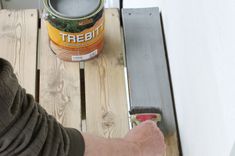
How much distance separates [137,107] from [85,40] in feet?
0.79

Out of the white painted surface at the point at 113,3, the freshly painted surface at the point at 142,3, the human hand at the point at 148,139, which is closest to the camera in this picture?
the human hand at the point at 148,139

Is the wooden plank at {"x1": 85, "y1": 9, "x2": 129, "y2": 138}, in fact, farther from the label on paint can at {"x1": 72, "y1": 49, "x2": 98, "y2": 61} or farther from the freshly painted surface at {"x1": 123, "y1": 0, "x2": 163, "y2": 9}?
the freshly painted surface at {"x1": 123, "y1": 0, "x2": 163, "y2": 9}

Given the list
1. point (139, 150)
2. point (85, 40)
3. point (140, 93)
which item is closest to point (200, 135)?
point (139, 150)

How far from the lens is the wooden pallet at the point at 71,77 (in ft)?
4.10

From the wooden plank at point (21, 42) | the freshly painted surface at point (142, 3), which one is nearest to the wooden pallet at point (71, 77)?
the wooden plank at point (21, 42)

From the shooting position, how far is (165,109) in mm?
1251

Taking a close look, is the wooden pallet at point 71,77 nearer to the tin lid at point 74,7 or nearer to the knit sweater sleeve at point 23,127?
the tin lid at point 74,7

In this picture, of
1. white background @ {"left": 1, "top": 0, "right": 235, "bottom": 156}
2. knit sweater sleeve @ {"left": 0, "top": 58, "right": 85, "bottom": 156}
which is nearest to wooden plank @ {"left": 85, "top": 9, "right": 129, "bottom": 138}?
white background @ {"left": 1, "top": 0, "right": 235, "bottom": 156}

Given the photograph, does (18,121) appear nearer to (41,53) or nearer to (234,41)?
(234,41)

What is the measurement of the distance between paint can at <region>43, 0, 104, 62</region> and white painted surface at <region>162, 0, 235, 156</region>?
8.2 inches

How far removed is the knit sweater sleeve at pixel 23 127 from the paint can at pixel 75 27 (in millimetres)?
409

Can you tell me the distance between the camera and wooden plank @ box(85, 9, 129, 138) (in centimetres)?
124

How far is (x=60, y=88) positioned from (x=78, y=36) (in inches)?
6.1

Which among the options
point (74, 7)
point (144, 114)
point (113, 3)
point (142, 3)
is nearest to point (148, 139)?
point (144, 114)
